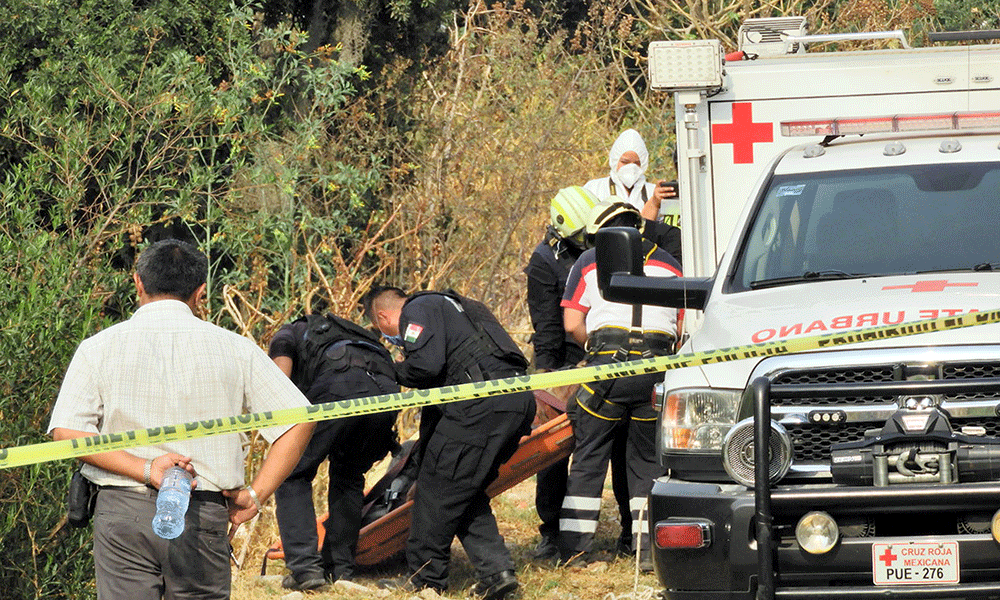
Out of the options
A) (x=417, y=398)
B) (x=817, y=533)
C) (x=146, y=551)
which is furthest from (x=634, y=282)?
(x=146, y=551)

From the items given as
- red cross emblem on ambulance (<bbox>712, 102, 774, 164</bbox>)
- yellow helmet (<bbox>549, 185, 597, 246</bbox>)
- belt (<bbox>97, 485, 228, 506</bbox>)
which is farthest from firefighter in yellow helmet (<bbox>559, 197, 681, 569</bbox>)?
belt (<bbox>97, 485, 228, 506</bbox>)

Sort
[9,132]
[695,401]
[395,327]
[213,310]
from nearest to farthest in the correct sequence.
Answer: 1. [695,401]
2. [395,327]
3. [9,132]
4. [213,310]

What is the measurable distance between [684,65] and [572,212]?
126cm

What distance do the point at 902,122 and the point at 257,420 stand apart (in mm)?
3972

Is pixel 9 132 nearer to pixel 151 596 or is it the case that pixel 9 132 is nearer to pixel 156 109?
pixel 156 109

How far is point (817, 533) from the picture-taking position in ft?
14.4

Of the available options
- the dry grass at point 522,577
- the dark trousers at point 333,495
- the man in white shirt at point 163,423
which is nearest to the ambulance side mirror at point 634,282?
the man in white shirt at point 163,423

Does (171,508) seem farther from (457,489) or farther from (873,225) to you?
(873,225)

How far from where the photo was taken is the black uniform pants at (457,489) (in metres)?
7.04

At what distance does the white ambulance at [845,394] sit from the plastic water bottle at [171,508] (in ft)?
5.19

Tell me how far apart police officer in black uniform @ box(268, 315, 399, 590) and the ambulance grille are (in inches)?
123

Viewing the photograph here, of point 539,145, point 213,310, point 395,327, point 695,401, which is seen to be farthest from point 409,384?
point 539,145

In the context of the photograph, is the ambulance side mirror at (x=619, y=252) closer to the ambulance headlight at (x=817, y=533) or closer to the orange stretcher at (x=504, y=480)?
the ambulance headlight at (x=817, y=533)

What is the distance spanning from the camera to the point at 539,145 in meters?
13.1
